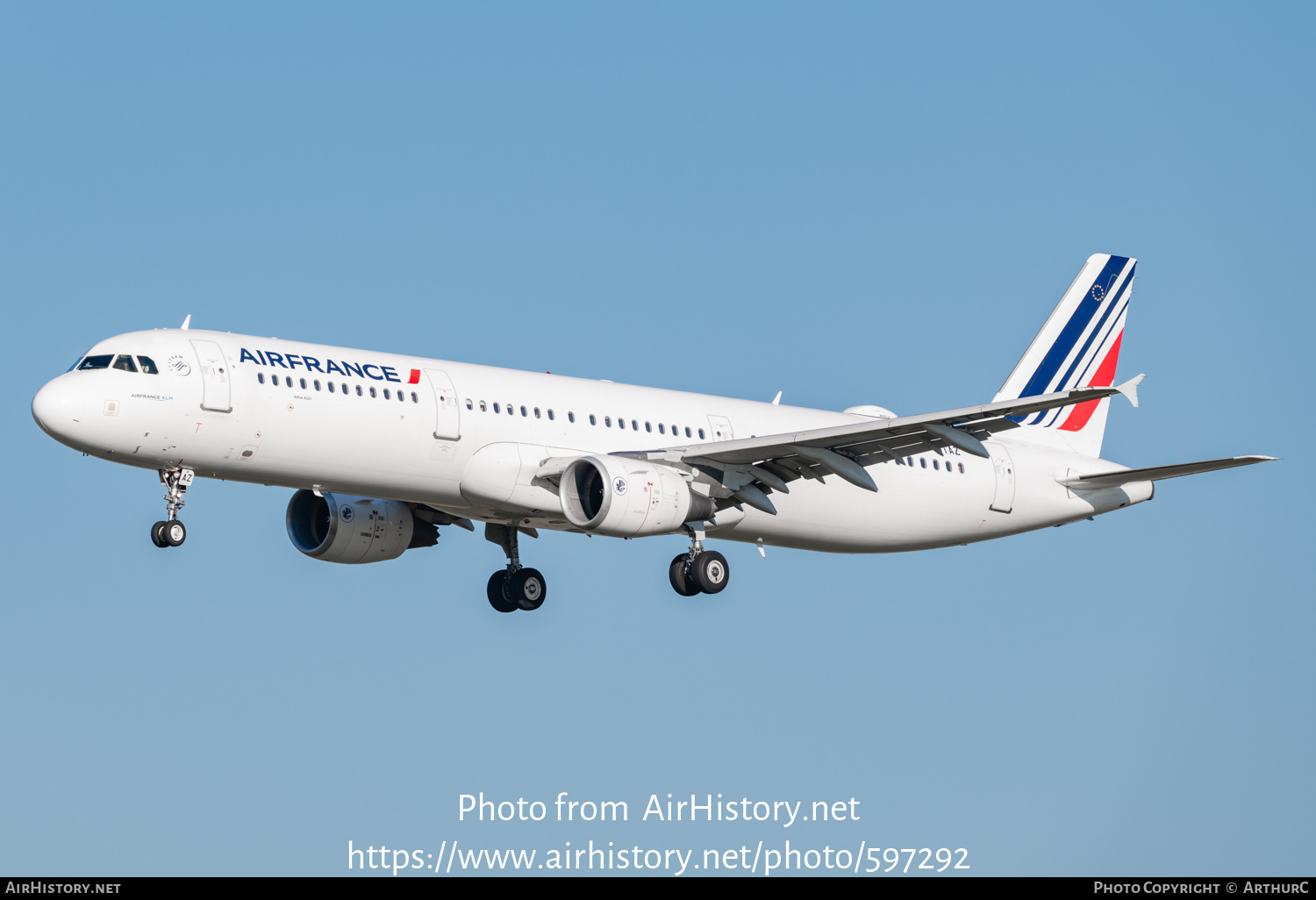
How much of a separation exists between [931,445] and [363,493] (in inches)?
509

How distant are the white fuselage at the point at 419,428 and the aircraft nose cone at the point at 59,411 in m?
0.03

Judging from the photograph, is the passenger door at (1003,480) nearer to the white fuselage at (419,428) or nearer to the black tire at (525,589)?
the white fuselage at (419,428)

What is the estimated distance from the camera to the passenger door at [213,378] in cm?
3566

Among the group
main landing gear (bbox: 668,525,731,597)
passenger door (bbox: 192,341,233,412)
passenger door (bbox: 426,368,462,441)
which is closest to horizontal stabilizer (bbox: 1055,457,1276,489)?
main landing gear (bbox: 668,525,731,597)

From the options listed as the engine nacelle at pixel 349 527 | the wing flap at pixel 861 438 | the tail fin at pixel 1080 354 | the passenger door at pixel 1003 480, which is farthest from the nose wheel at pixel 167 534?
the tail fin at pixel 1080 354

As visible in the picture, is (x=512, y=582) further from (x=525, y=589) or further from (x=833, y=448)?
(x=833, y=448)

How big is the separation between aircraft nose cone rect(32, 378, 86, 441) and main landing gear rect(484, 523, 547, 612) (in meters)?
12.4

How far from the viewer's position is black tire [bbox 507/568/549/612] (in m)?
44.7

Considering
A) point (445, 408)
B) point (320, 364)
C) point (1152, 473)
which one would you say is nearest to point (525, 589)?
point (445, 408)

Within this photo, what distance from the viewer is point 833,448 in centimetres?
4097

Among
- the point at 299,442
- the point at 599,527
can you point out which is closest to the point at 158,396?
the point at 299,442

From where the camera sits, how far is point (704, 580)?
4144 cm

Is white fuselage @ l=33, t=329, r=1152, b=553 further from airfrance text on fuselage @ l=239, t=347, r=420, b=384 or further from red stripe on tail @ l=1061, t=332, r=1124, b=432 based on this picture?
red stripe on tail @ l=1061, t=332, r=1124, b=432
